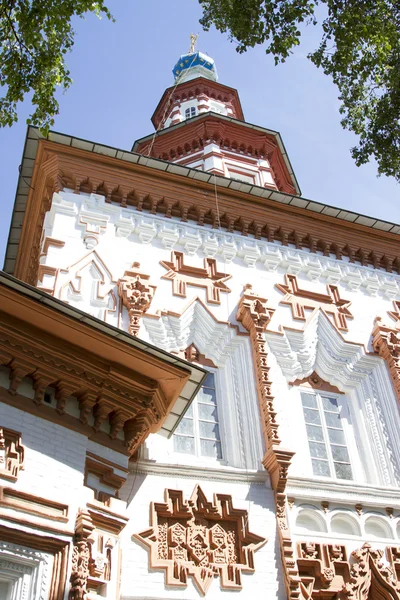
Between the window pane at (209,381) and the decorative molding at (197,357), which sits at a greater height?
the decorative molding at (197,357)

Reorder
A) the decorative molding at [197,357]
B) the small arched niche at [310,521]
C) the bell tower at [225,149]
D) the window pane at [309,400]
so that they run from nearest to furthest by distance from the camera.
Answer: the small arched niche at [310,521] → the decorative molding at [197,357] → the window pane at [309,400] → the bell tower at [225,149]

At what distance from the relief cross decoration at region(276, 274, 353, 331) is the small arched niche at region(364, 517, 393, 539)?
3583mm

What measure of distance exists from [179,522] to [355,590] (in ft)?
7.67

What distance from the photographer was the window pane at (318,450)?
10.5 metres

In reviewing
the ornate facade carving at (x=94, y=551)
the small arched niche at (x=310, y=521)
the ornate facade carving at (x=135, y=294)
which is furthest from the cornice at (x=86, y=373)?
the small arched niche at (x=310, y=521)

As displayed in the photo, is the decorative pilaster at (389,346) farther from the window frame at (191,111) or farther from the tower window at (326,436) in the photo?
the window frame at (191,111)


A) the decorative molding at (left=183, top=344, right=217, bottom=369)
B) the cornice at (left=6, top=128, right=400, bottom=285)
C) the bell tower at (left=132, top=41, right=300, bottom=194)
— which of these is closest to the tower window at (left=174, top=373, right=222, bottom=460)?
the decorative molding at (left=183, top=344, right=217, bottom=369)

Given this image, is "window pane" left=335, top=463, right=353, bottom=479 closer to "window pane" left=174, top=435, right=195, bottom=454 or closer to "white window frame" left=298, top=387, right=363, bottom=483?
"white window frame" left=298, top=387, right=363, bottom=483

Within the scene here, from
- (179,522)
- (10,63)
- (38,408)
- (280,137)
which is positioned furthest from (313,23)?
(280,137)

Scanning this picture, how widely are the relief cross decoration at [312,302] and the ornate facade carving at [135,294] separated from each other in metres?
2.53

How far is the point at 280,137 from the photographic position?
23234mm

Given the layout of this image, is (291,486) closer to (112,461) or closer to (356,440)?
(356,440)

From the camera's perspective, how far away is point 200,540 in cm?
873

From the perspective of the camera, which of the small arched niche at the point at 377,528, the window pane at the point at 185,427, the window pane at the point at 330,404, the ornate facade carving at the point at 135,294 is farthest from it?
the window pane at the point at 330,404
